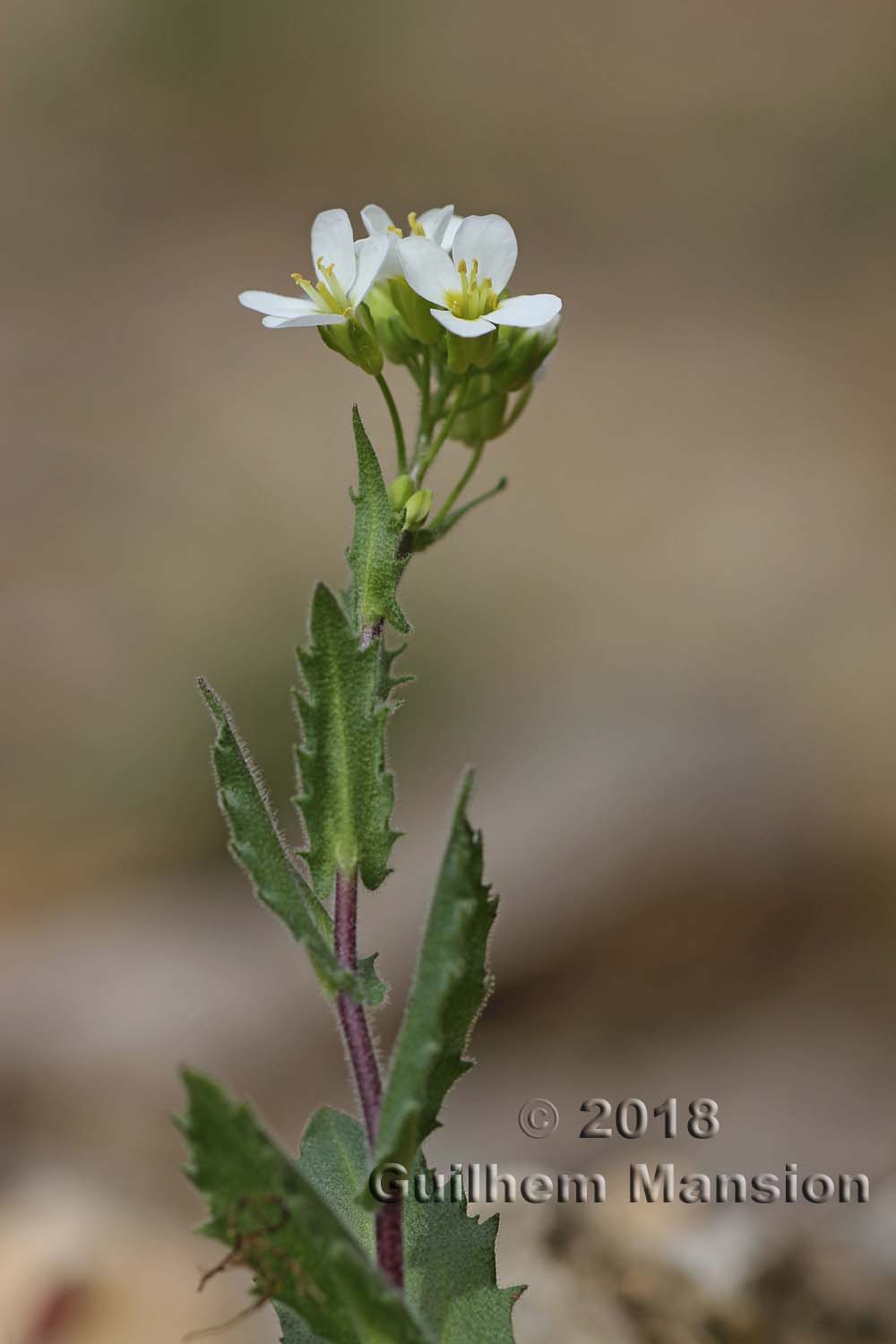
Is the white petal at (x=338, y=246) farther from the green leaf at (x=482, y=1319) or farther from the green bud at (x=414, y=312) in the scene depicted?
the green leaf at (x=482, y=1319)

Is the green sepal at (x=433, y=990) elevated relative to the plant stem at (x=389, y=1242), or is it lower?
elevated

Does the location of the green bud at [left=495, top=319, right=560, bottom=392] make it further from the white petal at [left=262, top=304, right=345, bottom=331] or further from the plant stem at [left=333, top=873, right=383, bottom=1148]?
the plant stem at [left=333, top=873, right=383, bottom=1148]

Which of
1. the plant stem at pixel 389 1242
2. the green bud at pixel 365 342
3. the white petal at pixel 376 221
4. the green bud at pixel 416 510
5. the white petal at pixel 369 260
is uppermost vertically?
the white petal at pixel 376 221

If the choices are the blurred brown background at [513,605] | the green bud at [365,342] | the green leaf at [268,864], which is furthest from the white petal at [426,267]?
the blurred brown background at [513,605]

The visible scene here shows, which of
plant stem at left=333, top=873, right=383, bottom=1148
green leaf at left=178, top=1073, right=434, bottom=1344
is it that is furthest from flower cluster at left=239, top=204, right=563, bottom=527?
green leaf at left=178, top=1073, right=434, bottom=1344

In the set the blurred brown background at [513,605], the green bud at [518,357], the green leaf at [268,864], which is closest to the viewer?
the green leaf at [268,864]

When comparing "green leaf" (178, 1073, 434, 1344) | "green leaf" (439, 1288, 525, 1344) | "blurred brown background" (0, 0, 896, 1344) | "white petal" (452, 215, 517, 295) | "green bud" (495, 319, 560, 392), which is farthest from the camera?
"blurred brown background" (0, 0, 896, 1344)

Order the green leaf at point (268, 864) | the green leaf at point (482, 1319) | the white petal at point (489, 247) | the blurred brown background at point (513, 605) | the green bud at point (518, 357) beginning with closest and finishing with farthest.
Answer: the green leaf at point (268, 864), the green leaf at point (482, 1319), the white petal at point (489, 247), the green bud at point (518, 357), the blurred brown background at point (513, 605)

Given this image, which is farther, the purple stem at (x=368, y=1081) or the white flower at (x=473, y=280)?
the white flower at (x=473, y=280)
